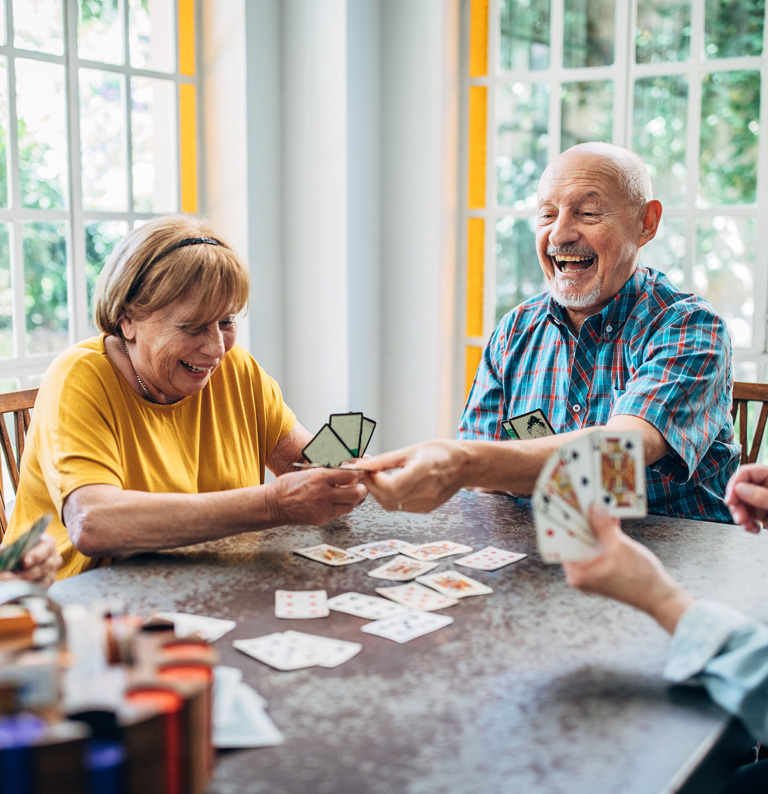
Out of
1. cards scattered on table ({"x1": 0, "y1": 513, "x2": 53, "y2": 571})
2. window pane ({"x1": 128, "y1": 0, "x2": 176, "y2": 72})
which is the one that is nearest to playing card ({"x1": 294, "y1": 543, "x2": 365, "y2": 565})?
cards scattered on table ({"x1": 0, "y1": 513, "x2": 53, "y2": 571})

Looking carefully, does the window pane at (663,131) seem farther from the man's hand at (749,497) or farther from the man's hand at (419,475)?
the man's hand at (419,475)

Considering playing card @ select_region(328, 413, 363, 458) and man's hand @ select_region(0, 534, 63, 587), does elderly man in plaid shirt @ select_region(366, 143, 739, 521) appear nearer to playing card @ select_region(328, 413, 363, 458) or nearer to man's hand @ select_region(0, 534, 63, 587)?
playing card @ select_region(328, 413, 363, 458)

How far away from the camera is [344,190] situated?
372cm

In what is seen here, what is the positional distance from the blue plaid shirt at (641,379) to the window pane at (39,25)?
195 cm

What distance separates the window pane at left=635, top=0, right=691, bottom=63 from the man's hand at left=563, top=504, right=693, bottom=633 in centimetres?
282

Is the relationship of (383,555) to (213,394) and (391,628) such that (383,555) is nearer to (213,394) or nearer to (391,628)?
(391,628)

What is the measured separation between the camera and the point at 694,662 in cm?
112

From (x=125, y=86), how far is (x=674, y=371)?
246cm

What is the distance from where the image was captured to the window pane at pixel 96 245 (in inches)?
135

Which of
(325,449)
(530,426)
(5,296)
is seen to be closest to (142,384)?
(325,449)

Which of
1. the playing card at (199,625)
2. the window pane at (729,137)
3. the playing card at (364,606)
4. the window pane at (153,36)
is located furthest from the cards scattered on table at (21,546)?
the window pane at (729,137)

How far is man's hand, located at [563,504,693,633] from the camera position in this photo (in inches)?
46.1

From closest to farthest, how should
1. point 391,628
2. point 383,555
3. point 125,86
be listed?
point 391,628, point 383,555, point 125,86

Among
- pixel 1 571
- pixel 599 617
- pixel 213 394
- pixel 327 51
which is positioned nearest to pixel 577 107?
pixel 327 51
